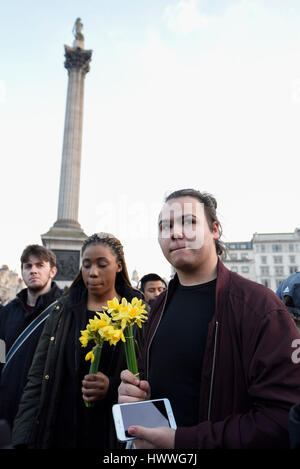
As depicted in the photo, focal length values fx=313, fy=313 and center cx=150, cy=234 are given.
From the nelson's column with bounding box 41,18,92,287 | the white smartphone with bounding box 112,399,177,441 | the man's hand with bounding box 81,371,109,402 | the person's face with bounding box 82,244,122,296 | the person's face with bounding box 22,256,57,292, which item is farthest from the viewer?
the nelson's column with bounding box 41,18,92,287

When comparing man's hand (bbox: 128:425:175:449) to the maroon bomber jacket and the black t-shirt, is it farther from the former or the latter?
the black t-shirt

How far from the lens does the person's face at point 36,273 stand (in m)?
4.09

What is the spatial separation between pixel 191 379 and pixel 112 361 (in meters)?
1.25

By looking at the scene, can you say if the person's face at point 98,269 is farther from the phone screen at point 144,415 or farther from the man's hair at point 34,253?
the phone screen at point 144,415

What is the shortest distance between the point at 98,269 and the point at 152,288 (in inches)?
127

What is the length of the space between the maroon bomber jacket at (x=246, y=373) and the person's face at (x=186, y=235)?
20 centimetres

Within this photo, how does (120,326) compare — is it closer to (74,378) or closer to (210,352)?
(210,352)

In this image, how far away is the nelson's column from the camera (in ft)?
49.0

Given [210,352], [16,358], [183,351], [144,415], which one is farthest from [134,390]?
A: [16,358]

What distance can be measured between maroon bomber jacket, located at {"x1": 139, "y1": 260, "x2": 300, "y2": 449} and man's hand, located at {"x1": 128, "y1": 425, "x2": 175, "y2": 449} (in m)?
0.04

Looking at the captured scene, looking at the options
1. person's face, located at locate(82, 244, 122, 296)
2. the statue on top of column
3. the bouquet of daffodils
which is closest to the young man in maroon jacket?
the bouquet of daffodils

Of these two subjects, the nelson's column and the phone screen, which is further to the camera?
the nelson's column

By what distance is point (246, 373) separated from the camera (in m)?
1.47
